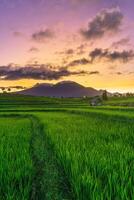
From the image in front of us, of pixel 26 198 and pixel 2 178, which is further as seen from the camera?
pixel 2 178

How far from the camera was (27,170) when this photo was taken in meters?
5.41

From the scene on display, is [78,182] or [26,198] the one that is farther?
[78,182]

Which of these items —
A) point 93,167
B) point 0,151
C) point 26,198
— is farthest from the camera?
point 0,151

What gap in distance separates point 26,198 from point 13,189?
52 centimetres

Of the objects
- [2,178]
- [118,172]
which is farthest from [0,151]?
[118,172]

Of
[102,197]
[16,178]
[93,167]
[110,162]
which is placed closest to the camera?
[102,197]

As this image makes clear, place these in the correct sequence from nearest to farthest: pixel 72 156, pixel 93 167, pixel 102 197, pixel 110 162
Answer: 1. pixel 102 197
2. pixel 93 167
3. pixel 110 162
4. pixel 72 156

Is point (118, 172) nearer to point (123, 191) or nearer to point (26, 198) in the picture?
point (123, 191)

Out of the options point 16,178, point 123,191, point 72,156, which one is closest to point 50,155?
point 72,156

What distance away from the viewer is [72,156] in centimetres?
631

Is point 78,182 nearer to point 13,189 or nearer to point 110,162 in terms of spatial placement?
point 13,189

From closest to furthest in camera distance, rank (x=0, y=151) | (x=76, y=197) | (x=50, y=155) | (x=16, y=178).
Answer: (x=76, y=197), (x=16, y=178), (x=0, y=151), (x=50, y=155)

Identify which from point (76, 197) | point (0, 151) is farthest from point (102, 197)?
point (0, 151)

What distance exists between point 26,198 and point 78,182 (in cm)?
82
